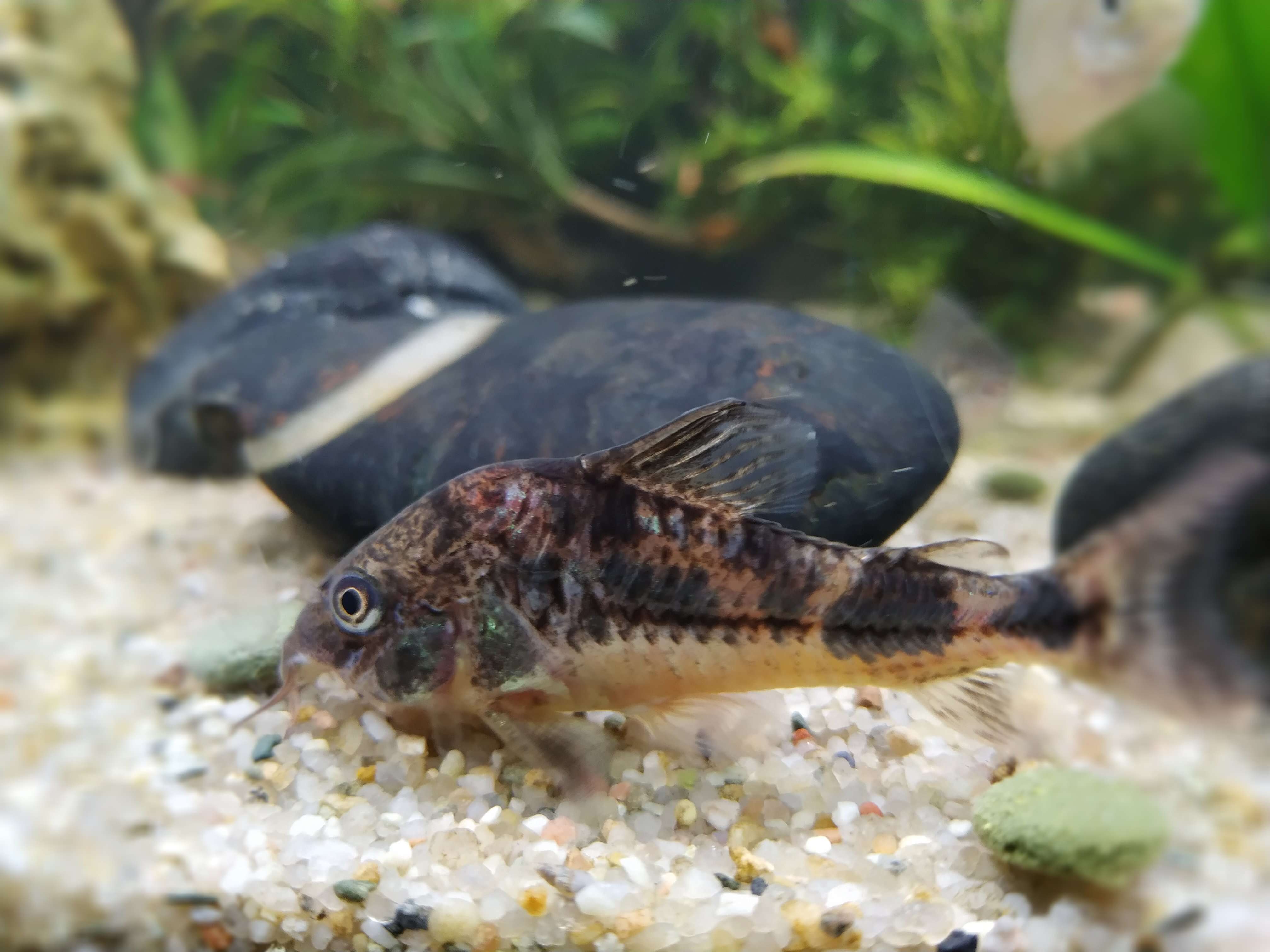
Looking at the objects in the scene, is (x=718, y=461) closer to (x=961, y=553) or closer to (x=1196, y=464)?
(x=961, y=553)

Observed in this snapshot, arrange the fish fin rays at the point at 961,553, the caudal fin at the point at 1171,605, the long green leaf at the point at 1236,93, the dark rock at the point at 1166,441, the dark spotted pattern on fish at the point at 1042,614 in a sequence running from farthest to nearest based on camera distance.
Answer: the long green leaf at the point at 1236,93 < the dark rock at the point at 1166,441 < the fish fin rays at the point at 961,553 < the dark spotted pattern on fish at the point at 1042,614 < the caudal fin at the point at 1171,605

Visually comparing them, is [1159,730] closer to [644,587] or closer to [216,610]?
[644,587]

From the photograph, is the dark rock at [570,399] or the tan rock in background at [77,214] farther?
the tan rock in background at [77,214]

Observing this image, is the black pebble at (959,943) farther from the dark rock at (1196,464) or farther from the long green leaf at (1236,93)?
the long green leaf at (1236,93)

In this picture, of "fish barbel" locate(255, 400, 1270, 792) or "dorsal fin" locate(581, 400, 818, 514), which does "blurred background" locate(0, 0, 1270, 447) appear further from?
"fish barbel" locate(255, 400, 1270, 792)

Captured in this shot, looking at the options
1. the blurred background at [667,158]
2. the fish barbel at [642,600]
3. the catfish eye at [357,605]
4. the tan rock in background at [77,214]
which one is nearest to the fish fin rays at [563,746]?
the fish barbel at [642,600]

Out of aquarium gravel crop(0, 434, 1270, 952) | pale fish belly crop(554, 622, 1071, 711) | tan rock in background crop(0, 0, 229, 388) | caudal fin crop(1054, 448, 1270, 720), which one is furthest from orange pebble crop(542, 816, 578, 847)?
tan rock in background crop(0, 0, 229, 388)
